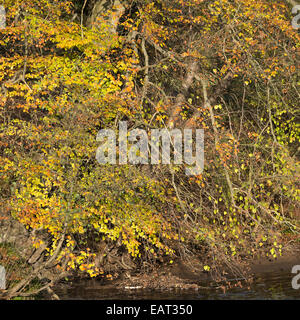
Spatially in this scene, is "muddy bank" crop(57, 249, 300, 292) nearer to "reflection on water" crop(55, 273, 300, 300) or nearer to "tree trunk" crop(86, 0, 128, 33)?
"reflection on water" crop(55, 273, 300, 300)

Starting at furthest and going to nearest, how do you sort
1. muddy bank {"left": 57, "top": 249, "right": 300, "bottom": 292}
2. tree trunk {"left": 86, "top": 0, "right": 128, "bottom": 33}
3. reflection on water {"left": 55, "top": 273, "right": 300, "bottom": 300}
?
tree trunk {"left": 86, "top": 0, "right": 128, "bottom": 33} → muddy bank {"left": 57, "top": 249, "right": 300, "bottom": 292} → reflection on water {"left": 55, "top": 273, "right": 300, "bottom": 300}

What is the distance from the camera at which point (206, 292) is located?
14898 millimetres

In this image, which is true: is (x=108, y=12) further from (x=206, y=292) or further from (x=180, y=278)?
(x=206, y=292)

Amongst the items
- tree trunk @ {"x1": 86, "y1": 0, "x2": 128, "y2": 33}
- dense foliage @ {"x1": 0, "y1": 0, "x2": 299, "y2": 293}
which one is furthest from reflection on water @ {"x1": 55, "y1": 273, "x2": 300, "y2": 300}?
tree trunk @ {"x1": 86, "y1": 0, "x2": 128, "y2": 33}

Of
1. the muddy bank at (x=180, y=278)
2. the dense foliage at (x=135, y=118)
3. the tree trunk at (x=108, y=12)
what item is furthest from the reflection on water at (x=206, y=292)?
the tree trunk at (x=108, y=12)

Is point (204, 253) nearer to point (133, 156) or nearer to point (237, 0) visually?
point (133, 156)

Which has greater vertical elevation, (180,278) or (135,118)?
(135,118)

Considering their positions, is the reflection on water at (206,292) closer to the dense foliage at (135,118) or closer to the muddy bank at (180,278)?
the muddy bank at (180,278)

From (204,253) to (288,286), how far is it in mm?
3708

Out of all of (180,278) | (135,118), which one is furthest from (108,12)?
(180,278)

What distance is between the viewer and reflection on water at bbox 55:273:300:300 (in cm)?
1419

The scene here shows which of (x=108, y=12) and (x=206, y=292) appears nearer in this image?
(x=206, y=292)
